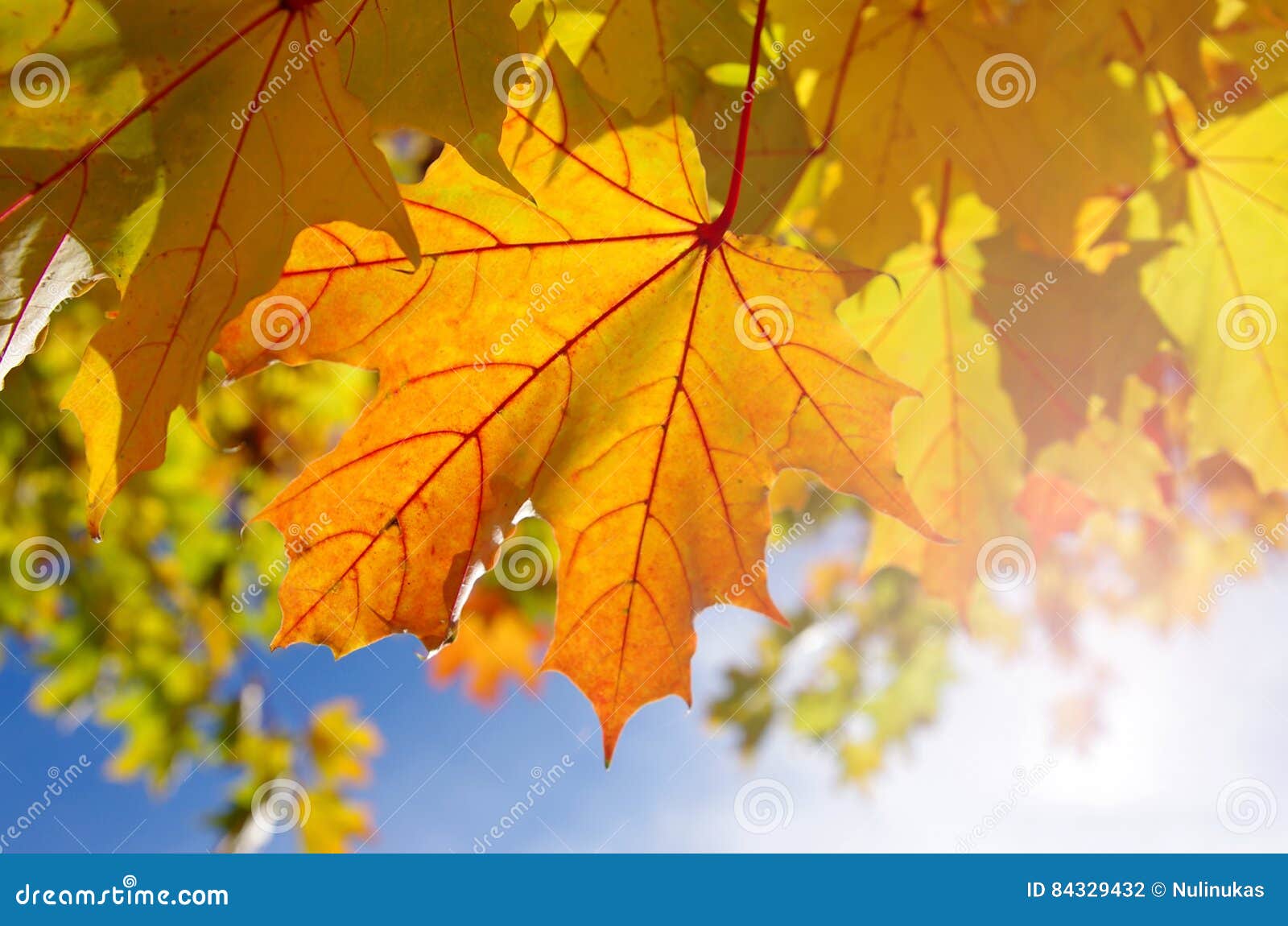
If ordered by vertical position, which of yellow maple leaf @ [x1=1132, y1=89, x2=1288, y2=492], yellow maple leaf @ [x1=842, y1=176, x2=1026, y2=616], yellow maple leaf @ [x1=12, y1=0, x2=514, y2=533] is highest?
yellow maple leaf @ [x1=1132, y1=89, x2=1288, y2=492]

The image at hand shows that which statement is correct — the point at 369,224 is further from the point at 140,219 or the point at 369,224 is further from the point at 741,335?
the point at 741,335

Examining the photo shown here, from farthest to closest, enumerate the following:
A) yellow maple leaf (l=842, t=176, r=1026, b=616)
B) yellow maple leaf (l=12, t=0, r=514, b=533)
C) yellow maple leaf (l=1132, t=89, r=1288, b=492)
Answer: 1. yellow maple leaf (l=842, t=176, r=1026, b=616)
2. yellow maple leaf (l=1132, t=89, r=1288, b=492)
3. yellow maple leaf (l=12, t=0, r=514, b=533)

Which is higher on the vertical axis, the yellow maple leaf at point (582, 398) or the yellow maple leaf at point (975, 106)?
the yellow maple leaf at point (975, 106)

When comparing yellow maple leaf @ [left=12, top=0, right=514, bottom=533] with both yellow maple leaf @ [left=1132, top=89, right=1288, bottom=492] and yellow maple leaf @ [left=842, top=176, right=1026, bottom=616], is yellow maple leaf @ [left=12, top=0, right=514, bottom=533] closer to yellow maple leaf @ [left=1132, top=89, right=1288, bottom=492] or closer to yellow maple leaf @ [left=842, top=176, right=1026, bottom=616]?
yellow maple leaf @ [left=842, top=176, right=1026, bottom=616]

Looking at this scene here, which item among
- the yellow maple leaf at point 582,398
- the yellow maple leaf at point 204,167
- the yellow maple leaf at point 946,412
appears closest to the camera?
the yellow maple leaf at point 204,167

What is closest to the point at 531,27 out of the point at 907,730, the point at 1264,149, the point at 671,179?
the point at 671,179

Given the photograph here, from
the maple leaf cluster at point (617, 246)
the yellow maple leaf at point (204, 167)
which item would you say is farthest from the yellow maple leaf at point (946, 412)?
the yellow maple leaf at point (204, 167)

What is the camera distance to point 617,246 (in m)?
1.04

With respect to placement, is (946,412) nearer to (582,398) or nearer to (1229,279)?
(1229,279)

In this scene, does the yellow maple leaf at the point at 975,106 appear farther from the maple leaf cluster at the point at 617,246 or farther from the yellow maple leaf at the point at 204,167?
the yellow maple leaf at the point at 204,167

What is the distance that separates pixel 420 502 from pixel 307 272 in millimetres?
284

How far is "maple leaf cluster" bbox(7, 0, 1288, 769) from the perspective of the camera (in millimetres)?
869

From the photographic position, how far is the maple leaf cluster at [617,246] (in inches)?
34.2

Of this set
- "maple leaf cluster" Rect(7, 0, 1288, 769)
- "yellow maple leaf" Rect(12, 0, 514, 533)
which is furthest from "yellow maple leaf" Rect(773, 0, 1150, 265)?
"yellow maple leaf" Rect(12, 0, 514, 533)
